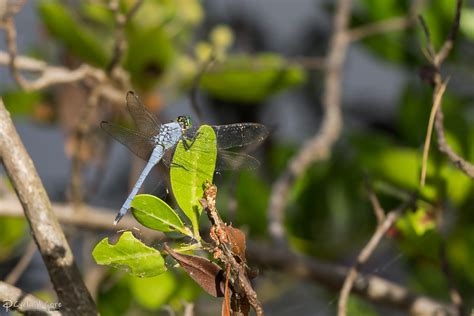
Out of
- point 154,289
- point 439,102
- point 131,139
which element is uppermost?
point 439,102

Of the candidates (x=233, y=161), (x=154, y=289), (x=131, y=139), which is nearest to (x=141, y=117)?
(x=131, y=139)

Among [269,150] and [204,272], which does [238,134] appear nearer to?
[204,272]

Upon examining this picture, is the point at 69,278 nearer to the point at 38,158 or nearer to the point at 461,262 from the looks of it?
the point at 461,262

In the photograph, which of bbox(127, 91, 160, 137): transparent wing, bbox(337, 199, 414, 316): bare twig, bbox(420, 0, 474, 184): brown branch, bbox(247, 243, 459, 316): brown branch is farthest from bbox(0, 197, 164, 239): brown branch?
bbox(420, 0, 474, 184): brown branch

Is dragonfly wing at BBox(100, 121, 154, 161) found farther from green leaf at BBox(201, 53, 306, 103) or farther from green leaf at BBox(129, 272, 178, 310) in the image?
green leaf at BBox(201, 53, 306, 103)

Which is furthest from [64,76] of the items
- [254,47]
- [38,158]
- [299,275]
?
[38,158]
